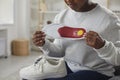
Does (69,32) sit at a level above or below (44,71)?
above

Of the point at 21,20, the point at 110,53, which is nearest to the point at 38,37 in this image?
the point at 110,53

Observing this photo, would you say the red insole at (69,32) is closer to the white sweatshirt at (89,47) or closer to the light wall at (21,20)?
the white sweatshirt at (89,47)

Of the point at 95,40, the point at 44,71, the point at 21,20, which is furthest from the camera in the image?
the point at 21,20

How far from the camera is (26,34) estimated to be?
511cm

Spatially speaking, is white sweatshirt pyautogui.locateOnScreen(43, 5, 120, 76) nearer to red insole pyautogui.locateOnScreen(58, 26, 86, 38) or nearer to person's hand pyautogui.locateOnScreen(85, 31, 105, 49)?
red insole pyautogui.locateOnScreen(58, 26, 86, 38)

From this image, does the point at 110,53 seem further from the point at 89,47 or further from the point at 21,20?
the point at 21,20

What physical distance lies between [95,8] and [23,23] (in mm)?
3815

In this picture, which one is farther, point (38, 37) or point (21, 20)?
point (21, 20)

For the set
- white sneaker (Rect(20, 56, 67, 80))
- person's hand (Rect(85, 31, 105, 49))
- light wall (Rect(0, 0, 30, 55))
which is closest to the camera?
person's hand (Rect(85, 31, 105, 49))

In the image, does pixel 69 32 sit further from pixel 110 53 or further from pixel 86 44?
pixel 110 53

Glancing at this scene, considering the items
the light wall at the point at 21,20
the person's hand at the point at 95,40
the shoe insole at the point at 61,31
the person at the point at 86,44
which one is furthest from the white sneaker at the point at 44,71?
the light wall at the point at 21,20

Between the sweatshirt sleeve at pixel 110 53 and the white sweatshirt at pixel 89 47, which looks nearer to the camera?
the sweatshirt sleeve at pixel 110 53

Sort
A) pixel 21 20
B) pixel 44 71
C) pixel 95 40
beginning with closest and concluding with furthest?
pixel 95 40, pixel 44 71, pixel 21 20

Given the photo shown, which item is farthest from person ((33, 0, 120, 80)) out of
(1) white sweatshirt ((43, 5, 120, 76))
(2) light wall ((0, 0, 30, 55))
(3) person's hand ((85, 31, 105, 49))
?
(2) light wall ((0, 0, 30, 55))
